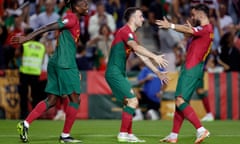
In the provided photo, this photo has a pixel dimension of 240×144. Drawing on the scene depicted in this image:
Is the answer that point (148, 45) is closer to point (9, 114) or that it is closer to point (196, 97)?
point (196, 97)

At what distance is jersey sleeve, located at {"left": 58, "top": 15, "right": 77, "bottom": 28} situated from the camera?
1302 cm

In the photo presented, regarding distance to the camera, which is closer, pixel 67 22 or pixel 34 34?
pixel 34 34

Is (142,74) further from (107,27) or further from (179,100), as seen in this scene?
(179,100)

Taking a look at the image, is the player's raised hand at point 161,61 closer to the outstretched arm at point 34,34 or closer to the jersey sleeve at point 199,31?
the jersey sleeve at point 199,31

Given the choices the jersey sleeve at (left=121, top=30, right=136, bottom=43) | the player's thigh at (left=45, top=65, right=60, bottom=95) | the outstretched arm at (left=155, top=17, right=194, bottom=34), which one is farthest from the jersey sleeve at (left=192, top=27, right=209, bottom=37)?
the player's thigh at (left=45, top=65, right=60, bottom=95)

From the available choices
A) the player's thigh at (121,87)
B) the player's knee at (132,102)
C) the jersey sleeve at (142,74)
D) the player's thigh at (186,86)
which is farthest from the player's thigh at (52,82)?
the jersey sleeve at (142,74)

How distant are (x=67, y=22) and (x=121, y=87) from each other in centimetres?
160

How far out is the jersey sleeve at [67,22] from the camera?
42.7 feet

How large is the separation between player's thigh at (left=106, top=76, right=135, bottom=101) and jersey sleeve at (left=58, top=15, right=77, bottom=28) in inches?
51.9

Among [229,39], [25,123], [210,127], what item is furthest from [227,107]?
[25,123]

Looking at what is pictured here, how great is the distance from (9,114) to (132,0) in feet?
20.8

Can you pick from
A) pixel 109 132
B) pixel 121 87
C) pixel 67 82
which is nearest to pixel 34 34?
pixel 67 82

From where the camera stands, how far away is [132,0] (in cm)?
2517

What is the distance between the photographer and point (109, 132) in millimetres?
15750
